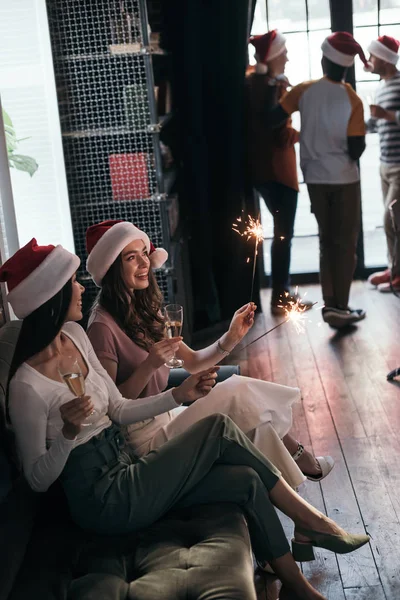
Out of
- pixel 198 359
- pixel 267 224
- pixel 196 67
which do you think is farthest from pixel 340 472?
pixel 267 224

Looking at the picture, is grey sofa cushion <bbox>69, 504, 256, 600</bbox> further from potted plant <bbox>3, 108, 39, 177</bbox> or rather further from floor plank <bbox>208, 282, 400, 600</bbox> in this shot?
potted plant <bbox>3, 108, 39, 177</bbox>

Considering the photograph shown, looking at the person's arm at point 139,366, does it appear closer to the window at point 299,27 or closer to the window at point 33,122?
the window at point 33,122

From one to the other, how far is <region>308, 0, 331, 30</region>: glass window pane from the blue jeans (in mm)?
1216

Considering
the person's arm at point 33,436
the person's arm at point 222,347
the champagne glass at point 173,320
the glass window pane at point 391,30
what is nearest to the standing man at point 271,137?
the glass window pane at point 391,30

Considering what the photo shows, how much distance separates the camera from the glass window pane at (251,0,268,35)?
605 cm

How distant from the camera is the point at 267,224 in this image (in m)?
6.48

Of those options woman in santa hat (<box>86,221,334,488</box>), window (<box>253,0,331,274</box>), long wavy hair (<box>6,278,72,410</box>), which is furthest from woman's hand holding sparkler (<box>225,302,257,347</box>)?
window (<box>253,0,331,274</box>)

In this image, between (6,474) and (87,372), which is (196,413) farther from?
(6,474)

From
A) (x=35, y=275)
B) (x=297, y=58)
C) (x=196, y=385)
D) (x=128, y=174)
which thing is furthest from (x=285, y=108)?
(x=35, y=275)

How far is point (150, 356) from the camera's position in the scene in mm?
2836

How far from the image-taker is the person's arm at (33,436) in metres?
2.40

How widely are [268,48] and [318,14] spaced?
0.74m

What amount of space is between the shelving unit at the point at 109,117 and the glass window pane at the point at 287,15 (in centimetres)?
182

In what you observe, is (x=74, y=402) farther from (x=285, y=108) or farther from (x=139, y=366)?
(x=285, y=108)
